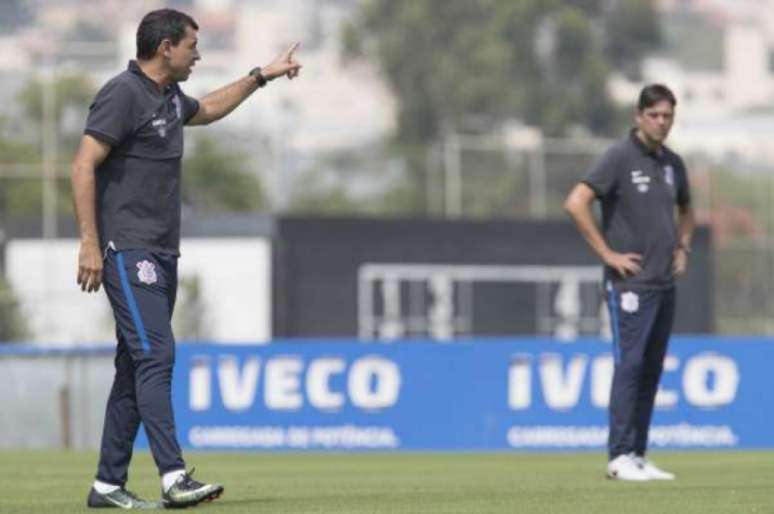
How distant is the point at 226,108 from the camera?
10422 millimetres

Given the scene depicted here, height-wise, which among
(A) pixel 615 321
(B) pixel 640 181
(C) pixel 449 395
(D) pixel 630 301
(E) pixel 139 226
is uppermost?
(B) pixel 640 181

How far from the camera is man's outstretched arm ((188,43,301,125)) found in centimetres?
1037

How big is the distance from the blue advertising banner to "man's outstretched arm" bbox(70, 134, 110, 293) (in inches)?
430

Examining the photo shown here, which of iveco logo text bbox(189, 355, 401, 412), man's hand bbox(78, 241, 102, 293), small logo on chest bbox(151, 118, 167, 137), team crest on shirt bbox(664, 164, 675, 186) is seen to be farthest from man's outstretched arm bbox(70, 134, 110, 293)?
iveco logo text bbox(189, 355, 401, 412)

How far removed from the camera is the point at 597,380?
20516 millimetres

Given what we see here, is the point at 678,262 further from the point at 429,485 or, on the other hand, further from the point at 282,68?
the point at 282,68

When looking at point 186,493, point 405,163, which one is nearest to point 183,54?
point 186,493

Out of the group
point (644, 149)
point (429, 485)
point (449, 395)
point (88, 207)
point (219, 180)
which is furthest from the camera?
point (219, 180)

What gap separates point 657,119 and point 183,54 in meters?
3.38

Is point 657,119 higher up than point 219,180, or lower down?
lower down

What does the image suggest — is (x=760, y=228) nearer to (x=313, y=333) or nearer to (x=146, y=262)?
(x=313, y=333)

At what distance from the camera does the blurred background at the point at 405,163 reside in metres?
37.0

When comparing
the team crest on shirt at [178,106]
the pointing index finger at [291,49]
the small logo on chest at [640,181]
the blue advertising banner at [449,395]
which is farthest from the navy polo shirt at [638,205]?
the blue advertising banner at [449,395]

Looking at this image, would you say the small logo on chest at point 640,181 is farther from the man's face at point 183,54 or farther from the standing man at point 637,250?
the man's face at point 183,54
